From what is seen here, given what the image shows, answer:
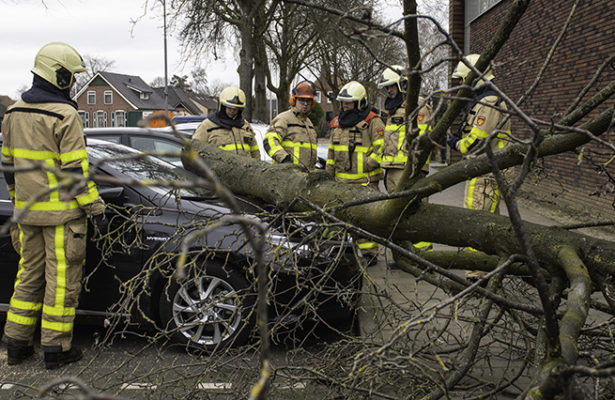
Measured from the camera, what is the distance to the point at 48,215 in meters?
3.67

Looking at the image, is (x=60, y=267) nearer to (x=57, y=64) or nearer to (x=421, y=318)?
(x=57, y=64)

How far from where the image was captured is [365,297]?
504 centimetres

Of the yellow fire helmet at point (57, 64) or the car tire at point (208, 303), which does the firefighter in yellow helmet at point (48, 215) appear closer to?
the yellow fire helmet at point (57, 64)

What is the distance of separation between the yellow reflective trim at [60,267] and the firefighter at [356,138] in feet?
10.1

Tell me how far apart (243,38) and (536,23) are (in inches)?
292

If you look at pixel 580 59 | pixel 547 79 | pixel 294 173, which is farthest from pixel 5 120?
pixel 547 79

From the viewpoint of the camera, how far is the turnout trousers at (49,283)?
146 inches

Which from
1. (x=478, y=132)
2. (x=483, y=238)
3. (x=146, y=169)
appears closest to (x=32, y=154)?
(x=146, y=169)

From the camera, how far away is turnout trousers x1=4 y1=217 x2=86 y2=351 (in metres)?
3.71

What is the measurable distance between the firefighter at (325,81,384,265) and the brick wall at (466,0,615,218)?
6.91 feet

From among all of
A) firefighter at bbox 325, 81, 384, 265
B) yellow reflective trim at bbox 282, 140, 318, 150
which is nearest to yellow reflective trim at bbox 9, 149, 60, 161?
yellow reflective trim at bbox 282, 140, 318, 150

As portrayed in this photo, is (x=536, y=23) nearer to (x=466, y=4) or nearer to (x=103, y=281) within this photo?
(x=466, y=4)

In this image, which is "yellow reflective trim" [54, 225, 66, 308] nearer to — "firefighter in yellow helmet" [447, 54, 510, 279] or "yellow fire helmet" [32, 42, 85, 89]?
"yellow fire helmet" [32, 42, 85, 89]

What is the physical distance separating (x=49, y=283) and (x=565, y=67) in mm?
8916
